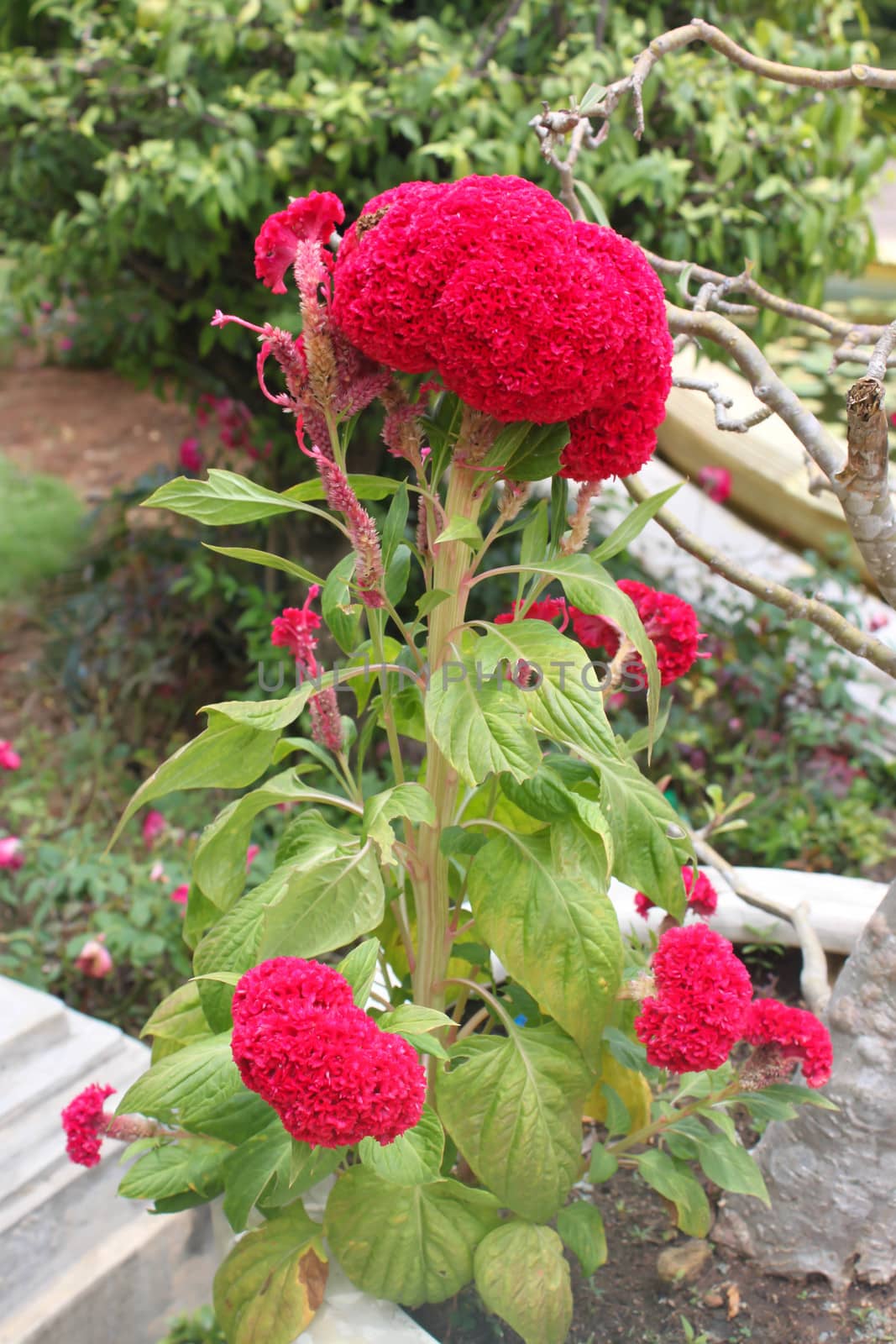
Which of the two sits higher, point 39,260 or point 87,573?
point 39,260

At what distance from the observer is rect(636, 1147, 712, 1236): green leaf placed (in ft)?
4.07

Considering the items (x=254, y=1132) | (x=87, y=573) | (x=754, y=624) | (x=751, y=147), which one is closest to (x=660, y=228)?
(x=751, y=147)

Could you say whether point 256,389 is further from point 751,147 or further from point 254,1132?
point 254,1132

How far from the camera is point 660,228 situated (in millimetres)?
2682

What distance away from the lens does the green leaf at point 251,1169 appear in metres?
1.10

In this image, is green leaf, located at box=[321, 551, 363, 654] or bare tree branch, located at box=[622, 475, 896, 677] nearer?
green leaf, located at box=[321, 551, 363, 654]

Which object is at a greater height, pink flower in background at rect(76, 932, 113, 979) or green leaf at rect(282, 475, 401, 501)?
green leaf at rect(282, 475, 401, 501)

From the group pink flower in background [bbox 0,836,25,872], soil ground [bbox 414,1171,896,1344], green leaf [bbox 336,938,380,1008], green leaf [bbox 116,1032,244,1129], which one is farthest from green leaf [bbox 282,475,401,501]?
pink flower in background [bbox 0,836,25,872]

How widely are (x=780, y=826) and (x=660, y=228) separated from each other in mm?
1394

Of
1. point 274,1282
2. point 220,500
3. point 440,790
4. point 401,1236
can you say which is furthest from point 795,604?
point 274,1282

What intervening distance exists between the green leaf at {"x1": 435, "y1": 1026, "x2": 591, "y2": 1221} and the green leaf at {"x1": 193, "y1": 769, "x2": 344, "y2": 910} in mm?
290

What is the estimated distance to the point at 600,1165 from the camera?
1254 mm

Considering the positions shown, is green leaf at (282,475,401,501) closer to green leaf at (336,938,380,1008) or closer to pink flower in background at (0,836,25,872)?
green leaf at (336,938,380,1008)

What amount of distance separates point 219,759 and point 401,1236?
0.50m
